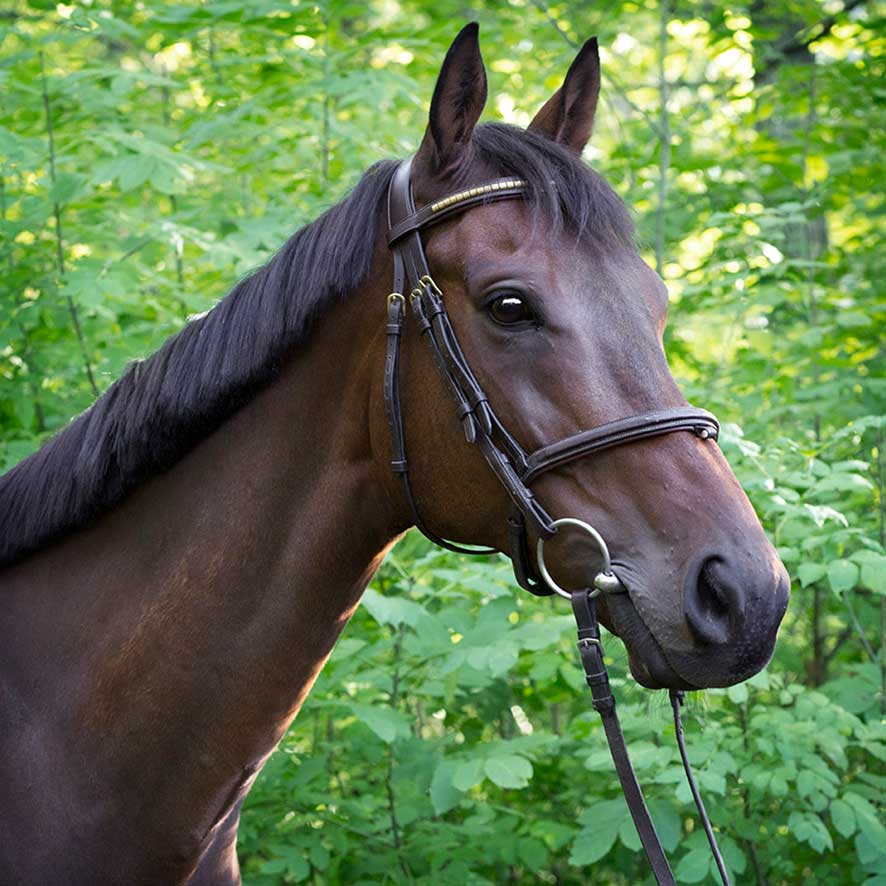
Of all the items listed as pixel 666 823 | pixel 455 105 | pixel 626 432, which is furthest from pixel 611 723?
pixel 666 823

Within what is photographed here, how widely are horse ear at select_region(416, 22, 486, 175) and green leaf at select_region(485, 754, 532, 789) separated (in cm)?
182

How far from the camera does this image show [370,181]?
217 centimetres

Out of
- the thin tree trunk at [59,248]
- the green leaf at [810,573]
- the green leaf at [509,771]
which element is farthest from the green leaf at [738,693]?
the thin tree trunk at [59,248]

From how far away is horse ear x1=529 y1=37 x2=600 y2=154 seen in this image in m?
2.33

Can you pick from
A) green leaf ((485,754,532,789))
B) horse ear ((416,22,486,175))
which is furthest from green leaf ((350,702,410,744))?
horse ear ((416,22,486,175))

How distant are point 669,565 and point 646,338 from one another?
445 mm

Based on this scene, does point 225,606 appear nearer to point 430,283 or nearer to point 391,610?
point 430,283

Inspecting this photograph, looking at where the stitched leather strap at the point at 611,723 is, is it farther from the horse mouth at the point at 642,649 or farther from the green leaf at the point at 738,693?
the green leaf at the point at 738,693

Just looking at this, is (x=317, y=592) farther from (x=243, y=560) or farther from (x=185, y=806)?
(x=185, y=806)

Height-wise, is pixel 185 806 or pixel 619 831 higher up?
pixel 185 806

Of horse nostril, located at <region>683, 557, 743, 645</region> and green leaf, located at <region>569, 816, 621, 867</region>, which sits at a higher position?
horse nostril, located at <region>683, 557, 743, 645</region>

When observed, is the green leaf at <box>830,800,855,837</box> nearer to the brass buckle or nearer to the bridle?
the bridle

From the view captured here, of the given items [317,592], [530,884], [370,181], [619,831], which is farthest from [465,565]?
[530,884]

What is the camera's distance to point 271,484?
211 centimetres
